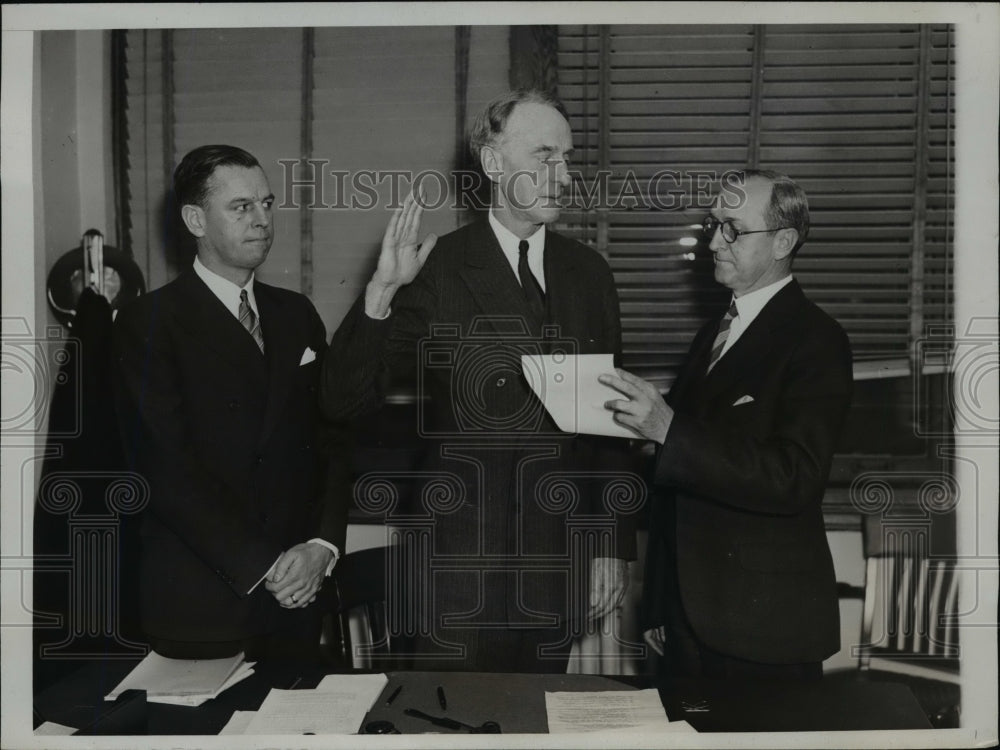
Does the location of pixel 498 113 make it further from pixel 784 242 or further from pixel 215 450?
pixel 215 450

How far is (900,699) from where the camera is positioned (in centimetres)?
232

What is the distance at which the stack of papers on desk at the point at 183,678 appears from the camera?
2.26 m

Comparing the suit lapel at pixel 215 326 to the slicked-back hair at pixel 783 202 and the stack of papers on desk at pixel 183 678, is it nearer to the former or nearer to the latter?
the stack of papers on desk at pixel 183 678

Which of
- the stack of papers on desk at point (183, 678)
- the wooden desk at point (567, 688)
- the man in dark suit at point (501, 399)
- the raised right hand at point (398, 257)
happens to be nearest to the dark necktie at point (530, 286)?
the man in dark suit at point (501, 399)

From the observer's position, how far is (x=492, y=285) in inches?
101

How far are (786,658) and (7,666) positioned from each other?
7.57ft

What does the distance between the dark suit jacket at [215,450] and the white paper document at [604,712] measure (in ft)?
2.71

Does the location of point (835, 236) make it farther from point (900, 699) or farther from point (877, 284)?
point (900, 699)

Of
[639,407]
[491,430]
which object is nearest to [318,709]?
[491,430]

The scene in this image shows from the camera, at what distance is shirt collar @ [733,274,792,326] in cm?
255

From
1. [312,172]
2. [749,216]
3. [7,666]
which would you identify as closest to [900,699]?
Result: [749,216]

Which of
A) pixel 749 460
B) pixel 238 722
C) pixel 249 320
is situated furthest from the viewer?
pixel 249 320

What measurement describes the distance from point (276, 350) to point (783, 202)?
156cm

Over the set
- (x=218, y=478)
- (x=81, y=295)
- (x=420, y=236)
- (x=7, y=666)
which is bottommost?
(x=7, y=666)
